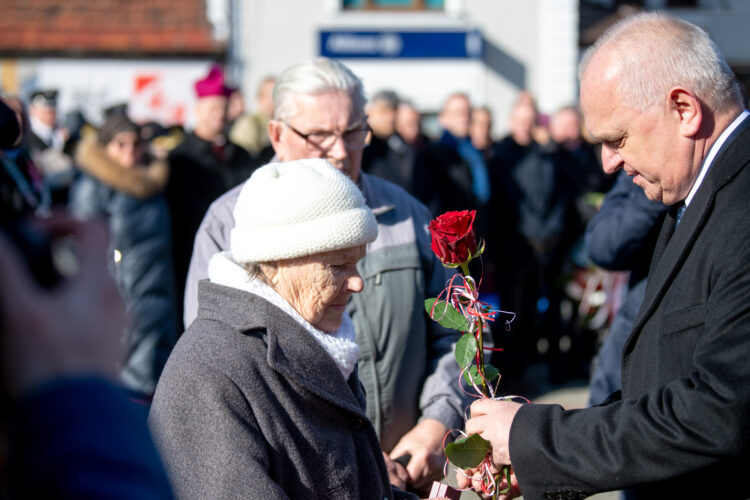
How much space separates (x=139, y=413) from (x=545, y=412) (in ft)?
4.94

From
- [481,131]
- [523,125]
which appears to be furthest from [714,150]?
[481,131]

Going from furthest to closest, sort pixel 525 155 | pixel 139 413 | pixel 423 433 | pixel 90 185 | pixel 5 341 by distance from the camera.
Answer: pixel 525 155 → pixel 90 185 → pixel 423 433 → pixel 139 413 → pixel 5 341

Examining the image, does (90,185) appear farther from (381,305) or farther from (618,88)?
(618,88)

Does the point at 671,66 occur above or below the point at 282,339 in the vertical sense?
above

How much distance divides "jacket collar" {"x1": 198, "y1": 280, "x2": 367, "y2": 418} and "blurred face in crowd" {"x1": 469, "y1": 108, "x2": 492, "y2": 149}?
Result: 699 cm

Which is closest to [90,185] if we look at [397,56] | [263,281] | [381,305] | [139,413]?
[381,305]

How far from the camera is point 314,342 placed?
2.37 metres

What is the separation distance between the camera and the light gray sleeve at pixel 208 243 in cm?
306

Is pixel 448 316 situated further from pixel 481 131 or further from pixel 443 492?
pixel 481 131

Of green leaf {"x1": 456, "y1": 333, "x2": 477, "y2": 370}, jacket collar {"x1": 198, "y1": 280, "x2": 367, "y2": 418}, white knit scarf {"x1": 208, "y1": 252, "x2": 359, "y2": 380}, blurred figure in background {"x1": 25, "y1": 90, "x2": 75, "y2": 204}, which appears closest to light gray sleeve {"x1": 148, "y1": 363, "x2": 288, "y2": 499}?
jacket collar {"x1": 198, "y1": 280, "x2": 367, "y2": 418}

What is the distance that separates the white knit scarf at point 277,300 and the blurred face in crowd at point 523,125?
21.6 feet

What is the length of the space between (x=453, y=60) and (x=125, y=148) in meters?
9.81

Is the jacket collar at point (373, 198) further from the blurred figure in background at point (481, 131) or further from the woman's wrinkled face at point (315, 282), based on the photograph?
the blurred figure in background at point (481, 131)

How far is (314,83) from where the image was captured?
10.7 feet
